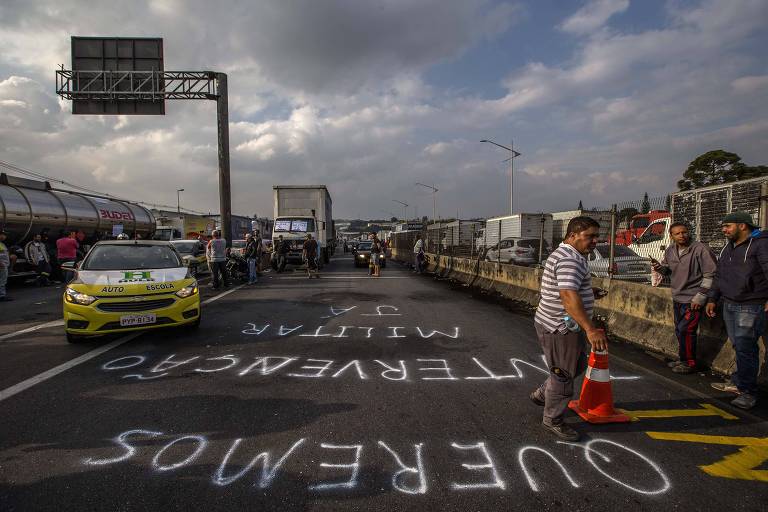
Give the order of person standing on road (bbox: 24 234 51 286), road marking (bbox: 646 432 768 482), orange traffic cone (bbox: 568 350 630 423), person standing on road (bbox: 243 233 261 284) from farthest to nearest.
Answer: person standing on road (bbox: 243 233 261 284) < person standing on road (bbox: 24 234 51 286) < orange traffic cone (bbox: 568 350 630 423) < road marking (bbox: 646 432 768 482)

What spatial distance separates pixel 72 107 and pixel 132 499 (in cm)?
1930

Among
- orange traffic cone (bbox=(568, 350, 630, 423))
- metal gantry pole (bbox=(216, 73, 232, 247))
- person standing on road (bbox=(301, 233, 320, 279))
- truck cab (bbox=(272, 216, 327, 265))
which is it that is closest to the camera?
orange traffic cone (bbox=(568, 350, 630, 423))

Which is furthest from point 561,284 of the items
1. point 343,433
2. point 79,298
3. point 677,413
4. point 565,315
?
point 79,298

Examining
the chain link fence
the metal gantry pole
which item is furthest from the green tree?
the metal gantry pole

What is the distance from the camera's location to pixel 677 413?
3676mm

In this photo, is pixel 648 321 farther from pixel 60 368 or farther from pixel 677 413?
pixel 60 368

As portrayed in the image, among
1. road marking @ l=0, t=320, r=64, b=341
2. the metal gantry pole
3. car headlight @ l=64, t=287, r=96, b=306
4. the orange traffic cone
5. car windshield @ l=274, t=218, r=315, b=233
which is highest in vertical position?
the metal gantry pole

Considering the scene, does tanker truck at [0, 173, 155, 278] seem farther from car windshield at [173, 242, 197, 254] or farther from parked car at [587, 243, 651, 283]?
parked car at [587, 243, 651, 283]

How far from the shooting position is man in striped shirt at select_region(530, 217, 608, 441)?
10.1 feet

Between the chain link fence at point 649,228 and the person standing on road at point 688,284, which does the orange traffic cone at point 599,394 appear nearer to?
→ the person standing on road at point 688,284

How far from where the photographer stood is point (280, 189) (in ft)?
71.6

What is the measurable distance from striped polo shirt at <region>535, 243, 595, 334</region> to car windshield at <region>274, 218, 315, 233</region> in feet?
57.6

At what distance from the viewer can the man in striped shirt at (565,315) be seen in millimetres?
3070

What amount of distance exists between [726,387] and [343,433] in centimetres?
400
